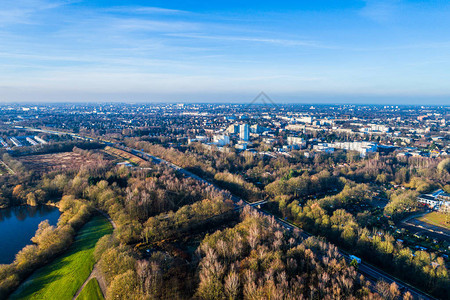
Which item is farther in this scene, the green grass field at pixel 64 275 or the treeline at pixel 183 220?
the treeline at pixel 183 220

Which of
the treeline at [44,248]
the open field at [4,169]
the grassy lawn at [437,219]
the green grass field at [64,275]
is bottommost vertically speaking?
the grassy lawn at [437,219]

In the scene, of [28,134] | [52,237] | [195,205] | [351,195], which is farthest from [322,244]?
[28,134]

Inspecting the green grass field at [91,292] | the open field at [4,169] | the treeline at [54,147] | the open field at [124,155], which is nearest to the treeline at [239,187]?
the open field at [124,155]

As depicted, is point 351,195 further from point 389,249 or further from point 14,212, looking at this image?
point 14,212

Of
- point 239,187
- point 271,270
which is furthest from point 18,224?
point 271,270

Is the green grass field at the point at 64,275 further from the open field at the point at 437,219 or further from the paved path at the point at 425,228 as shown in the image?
the open field at the point at 437,219
